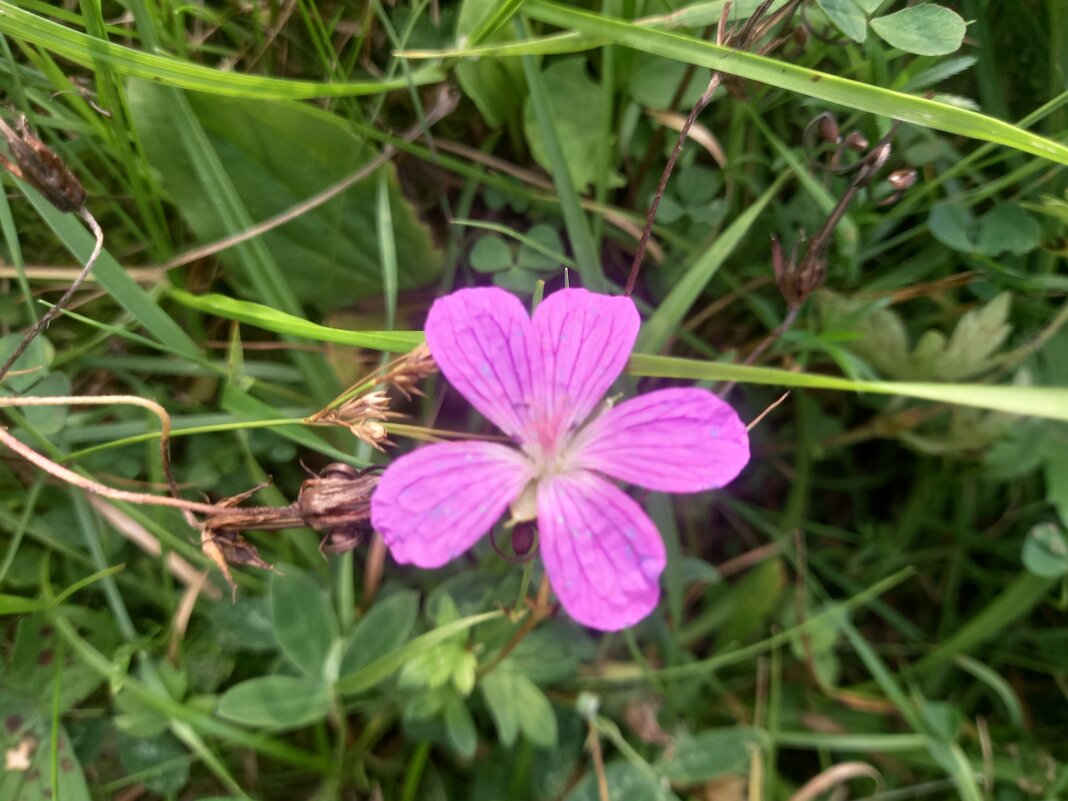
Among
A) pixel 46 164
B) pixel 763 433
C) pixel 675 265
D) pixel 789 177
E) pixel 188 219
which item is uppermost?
pixel 46 164

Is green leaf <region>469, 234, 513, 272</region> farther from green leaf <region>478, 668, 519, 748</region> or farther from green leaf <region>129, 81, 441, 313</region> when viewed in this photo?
green leaf <region>478, 668, 519, 748</region>

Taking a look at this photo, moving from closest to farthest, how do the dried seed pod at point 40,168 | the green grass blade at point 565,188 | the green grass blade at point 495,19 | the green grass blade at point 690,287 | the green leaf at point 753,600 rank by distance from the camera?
1. the dried seed pod at point 40,168
2. the green grass blade at point 495,19
3. the green grass blade at point 565,188
4. the green grass blade at point 690,287
5. the green leaf at point 753,600

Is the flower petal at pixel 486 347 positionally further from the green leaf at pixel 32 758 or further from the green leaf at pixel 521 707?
the green leaf at pixel 32 758

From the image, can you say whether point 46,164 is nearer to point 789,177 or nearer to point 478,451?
point 478,451

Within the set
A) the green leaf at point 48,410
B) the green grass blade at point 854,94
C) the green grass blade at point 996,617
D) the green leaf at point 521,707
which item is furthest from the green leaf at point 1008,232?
the green leaf at point 48,410

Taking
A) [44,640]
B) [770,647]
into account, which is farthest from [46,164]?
[770,647]

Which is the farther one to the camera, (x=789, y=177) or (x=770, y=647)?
(x=770, y=647)

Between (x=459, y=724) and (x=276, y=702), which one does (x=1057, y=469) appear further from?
(x=276, y=702)
